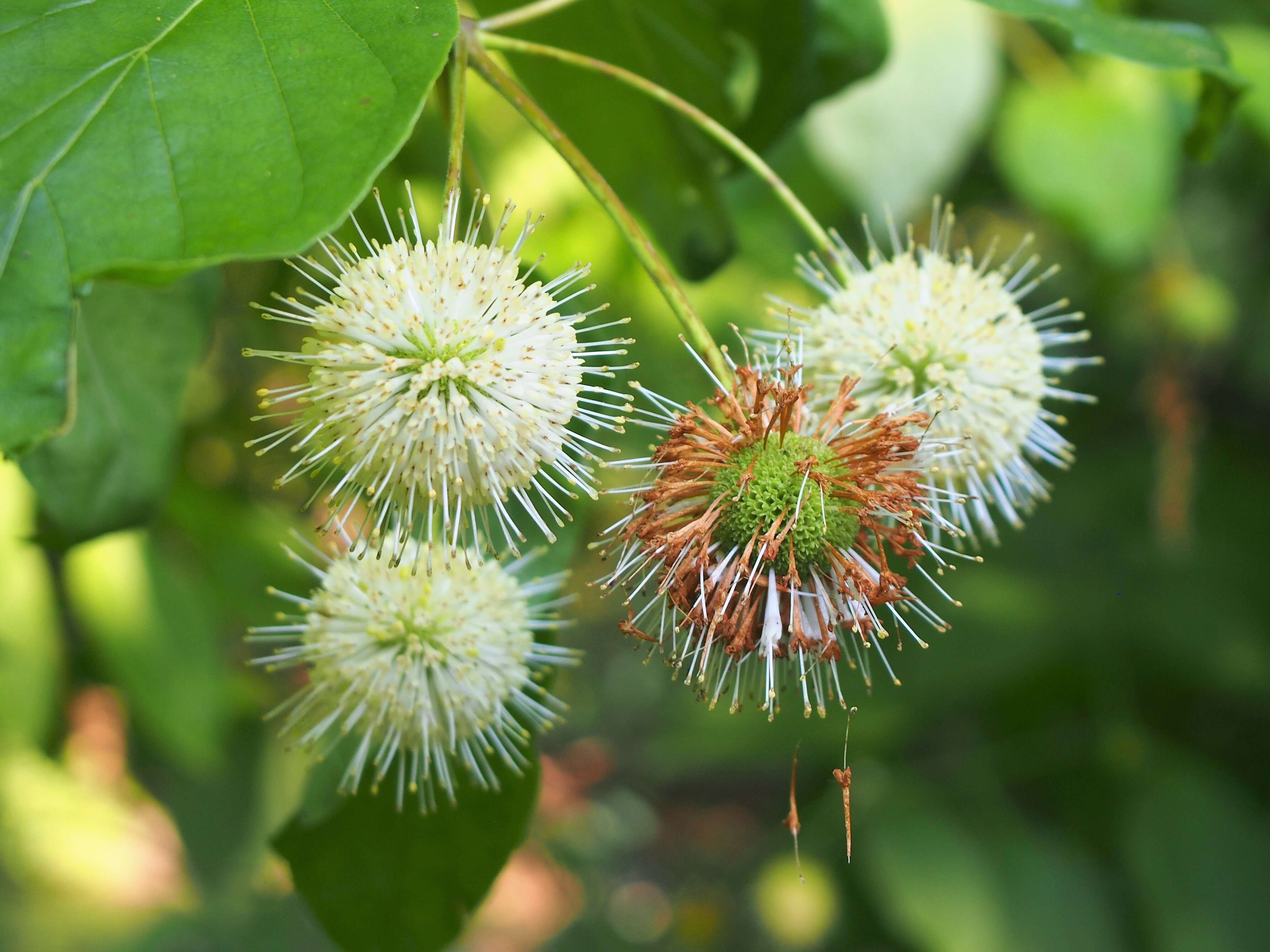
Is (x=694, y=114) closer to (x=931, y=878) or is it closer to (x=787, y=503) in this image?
(x=787, y=503)

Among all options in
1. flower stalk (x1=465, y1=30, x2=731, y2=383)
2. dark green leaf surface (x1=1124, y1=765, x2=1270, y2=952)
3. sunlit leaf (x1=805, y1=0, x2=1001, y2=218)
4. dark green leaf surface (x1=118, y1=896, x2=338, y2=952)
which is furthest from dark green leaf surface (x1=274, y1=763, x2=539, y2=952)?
dark green leaf surface (x1=1124, y1=765, x2=1270, y2=952)

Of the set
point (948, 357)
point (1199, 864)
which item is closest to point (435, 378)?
point (948, 357)

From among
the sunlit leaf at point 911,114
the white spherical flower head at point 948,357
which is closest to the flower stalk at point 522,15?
the white spherical flower head at point 948,357

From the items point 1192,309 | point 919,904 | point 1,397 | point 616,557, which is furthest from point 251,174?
point 919,904

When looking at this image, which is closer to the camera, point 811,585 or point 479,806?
point 811,585

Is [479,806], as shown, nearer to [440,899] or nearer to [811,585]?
[440,899]

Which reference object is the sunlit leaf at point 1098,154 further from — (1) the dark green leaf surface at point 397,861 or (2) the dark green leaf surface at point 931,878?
(2) the dark green leaf surface at point 931,878

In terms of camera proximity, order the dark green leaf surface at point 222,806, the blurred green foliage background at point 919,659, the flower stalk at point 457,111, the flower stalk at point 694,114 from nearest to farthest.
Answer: the flower stalk at point 457,111
the flower stalk at point 694,114
the blurred green foliage background at point 919,659
the dark green leaf surface at point 222,806
